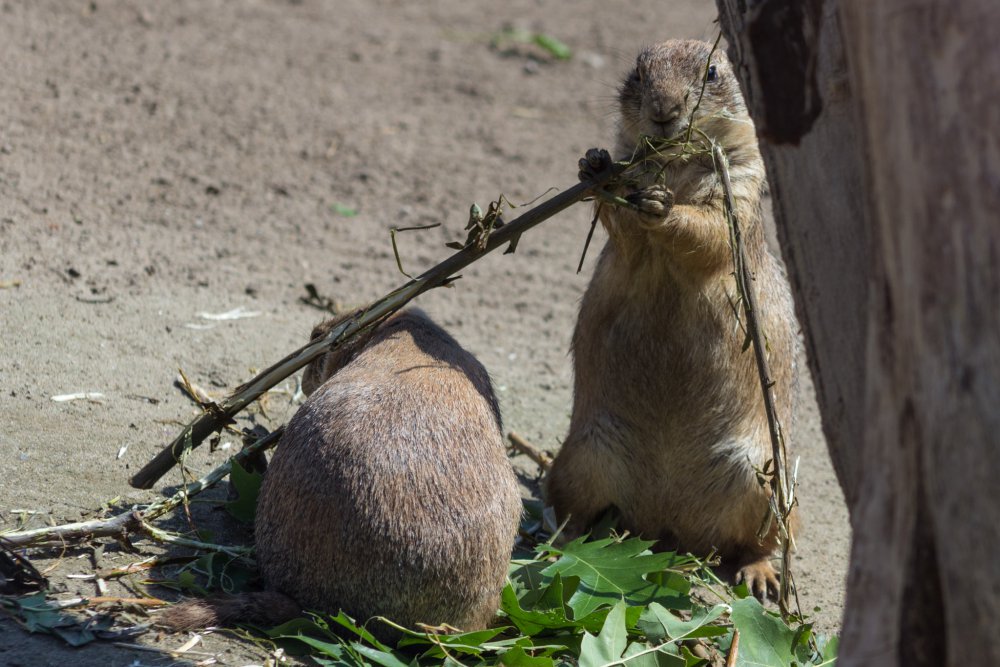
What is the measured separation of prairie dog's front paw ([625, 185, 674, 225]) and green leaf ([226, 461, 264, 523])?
2020mm

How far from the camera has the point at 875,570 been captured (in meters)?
2.57

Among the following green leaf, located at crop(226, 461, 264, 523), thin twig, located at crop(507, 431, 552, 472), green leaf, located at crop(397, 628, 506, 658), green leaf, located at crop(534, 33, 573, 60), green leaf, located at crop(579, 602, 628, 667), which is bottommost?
green leaf, located at crop(579, 602, 628, 667)

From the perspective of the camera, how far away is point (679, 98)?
17.3 feet

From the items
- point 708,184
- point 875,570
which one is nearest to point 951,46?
point 875,570

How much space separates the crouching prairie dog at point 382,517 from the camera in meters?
3.89

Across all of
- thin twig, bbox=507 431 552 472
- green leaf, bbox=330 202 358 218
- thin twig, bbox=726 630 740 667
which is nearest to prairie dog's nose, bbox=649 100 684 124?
thin twig, bbox=507 431 552 472

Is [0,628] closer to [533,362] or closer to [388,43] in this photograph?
[533,362]

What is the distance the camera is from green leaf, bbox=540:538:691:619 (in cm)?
434

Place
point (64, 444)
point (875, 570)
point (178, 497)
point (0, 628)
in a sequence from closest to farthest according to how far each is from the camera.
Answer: point (875, 570)
point (0, 628)
point (178, 497)
point (64, 444)

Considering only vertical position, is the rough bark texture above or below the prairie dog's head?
below

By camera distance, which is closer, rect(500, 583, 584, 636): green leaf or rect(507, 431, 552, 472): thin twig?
rect(500, 583, 584, 636): green leaf

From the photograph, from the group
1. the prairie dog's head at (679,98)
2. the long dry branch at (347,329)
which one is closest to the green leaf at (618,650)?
the long dry branch at (347,329)

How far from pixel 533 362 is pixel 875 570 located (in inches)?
199

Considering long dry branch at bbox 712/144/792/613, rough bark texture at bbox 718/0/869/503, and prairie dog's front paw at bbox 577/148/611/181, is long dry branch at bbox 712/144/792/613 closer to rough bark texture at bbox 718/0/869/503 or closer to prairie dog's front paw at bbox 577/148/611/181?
prairie dog's front paw at bbox 577/148/611/181
